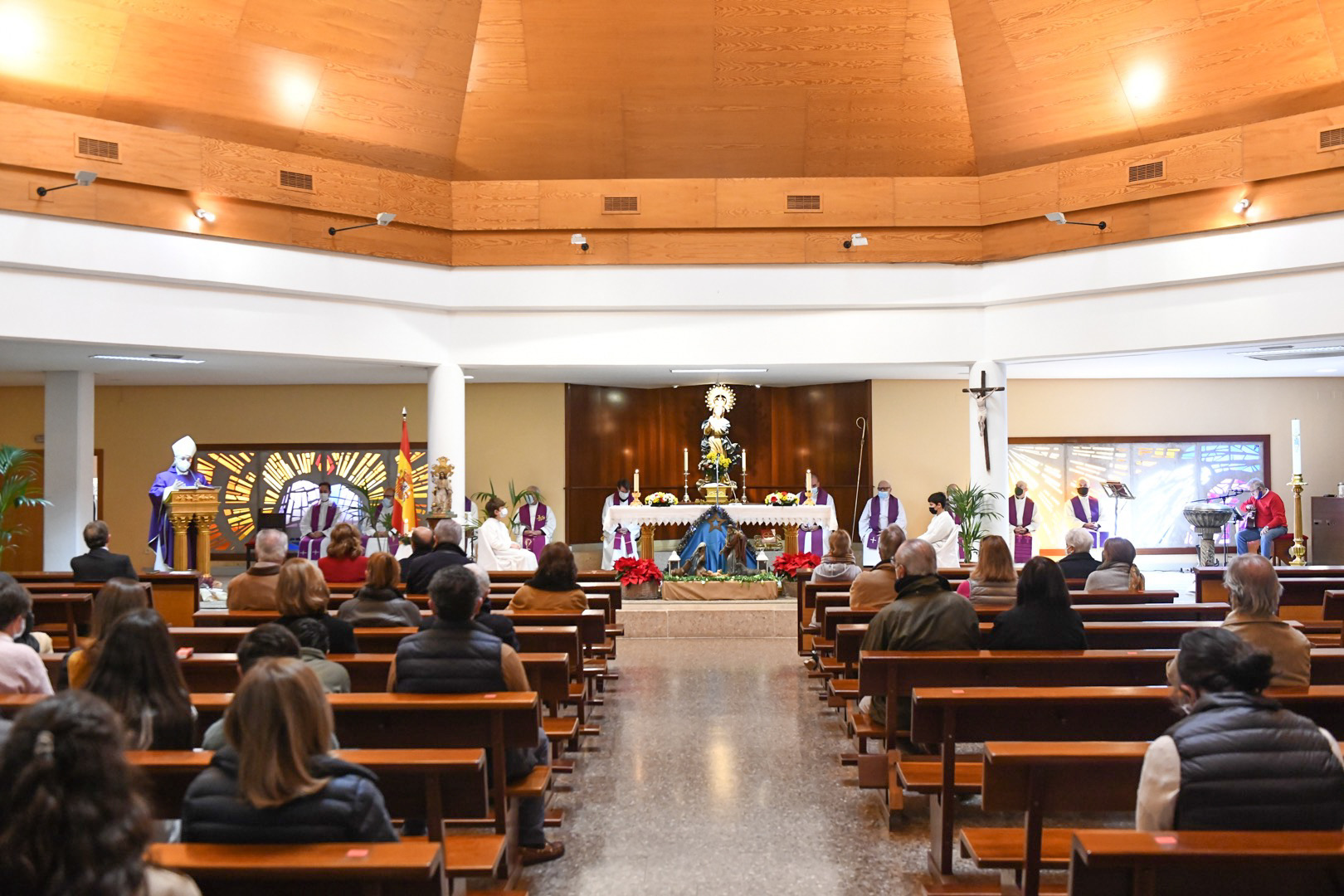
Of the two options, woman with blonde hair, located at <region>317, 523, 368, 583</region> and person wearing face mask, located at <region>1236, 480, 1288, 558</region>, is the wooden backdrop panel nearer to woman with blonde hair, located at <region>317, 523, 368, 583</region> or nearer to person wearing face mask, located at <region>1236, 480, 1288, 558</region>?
person wearing face mask, located at <region>1236, 480, 1288, 558</region>

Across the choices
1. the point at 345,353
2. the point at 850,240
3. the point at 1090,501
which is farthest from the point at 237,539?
the point at 1090,501

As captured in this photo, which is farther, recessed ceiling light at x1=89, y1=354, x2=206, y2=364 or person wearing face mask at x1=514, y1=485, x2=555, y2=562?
person wearing face mask at x1=514, y1=485, x2=555, y2=562

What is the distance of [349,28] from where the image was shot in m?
11.0

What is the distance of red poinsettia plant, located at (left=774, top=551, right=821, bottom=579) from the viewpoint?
11.6 metres

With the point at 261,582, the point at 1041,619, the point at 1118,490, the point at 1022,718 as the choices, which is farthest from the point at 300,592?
the point at 1118,490

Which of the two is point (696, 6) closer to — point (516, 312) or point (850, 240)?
point (850, 240)

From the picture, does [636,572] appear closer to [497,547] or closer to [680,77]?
[497,547]

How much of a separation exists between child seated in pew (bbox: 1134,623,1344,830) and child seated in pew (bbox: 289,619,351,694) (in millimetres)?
2811

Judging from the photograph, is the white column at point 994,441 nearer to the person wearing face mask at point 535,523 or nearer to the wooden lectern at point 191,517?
the person wearing face mask at point 535,523

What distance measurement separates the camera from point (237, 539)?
54.1 feet

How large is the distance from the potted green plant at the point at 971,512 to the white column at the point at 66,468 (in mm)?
10103

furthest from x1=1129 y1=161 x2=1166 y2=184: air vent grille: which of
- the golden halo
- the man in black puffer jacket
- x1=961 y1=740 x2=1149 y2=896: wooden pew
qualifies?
the man in black puffer jacket

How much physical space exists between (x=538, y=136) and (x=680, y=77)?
68.2 inches

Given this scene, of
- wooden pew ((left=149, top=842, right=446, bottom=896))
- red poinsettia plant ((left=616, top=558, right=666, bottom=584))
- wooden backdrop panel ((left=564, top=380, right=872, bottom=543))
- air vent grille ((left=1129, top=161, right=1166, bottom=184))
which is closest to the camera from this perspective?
wooden pew ((left=149, top=842, right=446, bottom=896))
